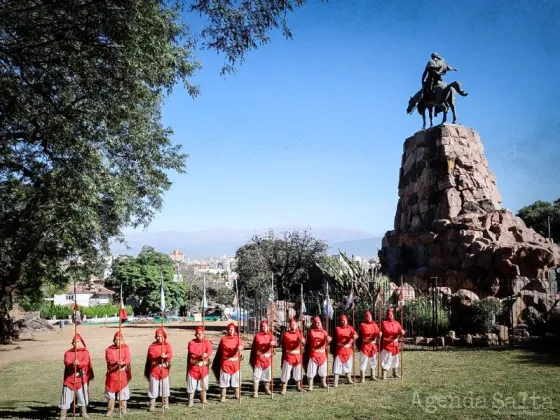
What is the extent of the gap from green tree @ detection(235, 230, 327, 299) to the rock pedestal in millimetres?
10722

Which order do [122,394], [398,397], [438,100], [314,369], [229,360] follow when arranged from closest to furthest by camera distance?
1. [122,394]
2. [398,397]
3. [229,360]
4. [314,369]
5. [438,100]

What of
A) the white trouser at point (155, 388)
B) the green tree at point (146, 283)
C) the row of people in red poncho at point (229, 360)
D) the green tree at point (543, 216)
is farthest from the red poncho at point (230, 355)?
the green tree at point (146, 283)

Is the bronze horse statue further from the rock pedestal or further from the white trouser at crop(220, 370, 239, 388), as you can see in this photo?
the white trouser at crop(220, 370, 239, 388)

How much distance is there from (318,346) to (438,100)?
1969cm

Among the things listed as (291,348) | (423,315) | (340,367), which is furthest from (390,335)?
(423,315)

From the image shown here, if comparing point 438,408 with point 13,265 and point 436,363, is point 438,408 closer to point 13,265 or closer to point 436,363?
point 436,363

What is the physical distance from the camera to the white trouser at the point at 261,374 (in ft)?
39.3

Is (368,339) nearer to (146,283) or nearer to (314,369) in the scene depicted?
(314,369)

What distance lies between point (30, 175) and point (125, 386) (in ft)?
29.2

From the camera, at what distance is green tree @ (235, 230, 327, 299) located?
3851 centimetres

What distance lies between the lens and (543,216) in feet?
161

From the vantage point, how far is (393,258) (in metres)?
27.5

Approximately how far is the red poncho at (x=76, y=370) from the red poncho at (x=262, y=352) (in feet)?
12.0

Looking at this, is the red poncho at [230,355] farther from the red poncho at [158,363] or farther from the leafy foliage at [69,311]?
the leafy foliage at [69,311]
